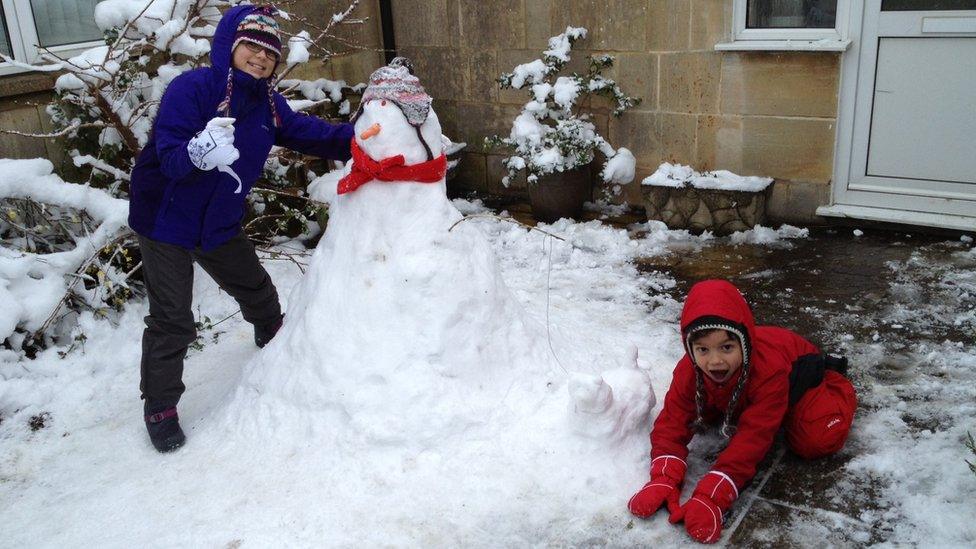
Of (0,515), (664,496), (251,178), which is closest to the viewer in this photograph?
(664,496)

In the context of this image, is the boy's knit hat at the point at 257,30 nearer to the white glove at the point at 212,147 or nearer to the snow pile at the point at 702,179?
the white glove at the point at 212,147

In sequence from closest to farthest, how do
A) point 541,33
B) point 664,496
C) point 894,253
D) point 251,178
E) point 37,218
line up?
point 664,496 < point 251,178 < point 37,218 < point 894,253 < point 541,33

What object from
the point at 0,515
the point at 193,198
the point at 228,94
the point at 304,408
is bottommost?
the point at 0,515

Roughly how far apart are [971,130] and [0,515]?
5.91 meters

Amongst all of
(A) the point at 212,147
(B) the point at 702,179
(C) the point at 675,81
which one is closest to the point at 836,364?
(A) the point at 212,147

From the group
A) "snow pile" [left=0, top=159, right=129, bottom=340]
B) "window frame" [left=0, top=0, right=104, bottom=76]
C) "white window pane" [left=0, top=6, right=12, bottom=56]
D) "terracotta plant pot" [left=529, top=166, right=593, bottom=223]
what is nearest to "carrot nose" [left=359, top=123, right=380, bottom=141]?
"snow pile" [left=0, top=159, right=129, bottom=340]

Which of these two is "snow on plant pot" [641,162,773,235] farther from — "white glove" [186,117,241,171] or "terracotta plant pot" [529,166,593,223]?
"white glove" [186,117,241,171]

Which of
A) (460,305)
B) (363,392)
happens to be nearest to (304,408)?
(363,392)

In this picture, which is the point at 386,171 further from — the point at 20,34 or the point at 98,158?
the point at 20,34

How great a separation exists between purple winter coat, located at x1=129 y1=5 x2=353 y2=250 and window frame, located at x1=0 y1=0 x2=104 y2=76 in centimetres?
199

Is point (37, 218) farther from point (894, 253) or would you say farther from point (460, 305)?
point (894, 253)

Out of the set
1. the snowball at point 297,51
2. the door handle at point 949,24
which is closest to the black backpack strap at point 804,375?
the door handle at point 949,24

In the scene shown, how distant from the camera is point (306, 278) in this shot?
3688mm

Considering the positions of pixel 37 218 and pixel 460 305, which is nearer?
pixel 460 305
